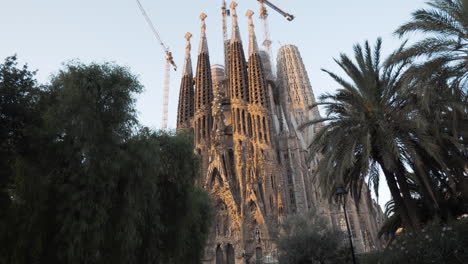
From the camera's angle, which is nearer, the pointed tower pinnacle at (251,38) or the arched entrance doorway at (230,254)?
the arched entrance doorway at (230,254)

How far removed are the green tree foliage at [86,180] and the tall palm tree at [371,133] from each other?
23.7 feet

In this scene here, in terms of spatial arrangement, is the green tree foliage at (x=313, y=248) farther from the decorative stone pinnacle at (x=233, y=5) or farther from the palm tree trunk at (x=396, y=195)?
the decorative stone pinnacle at (x=233, y=5)

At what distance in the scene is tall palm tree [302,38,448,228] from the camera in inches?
484

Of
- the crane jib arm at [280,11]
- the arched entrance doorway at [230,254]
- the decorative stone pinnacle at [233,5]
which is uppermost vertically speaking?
the crane jib arm at [280,11]

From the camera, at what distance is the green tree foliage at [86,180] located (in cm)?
1040

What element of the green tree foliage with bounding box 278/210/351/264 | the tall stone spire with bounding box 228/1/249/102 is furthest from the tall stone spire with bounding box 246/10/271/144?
the green tree foliage with bounding box 278/210/351/264

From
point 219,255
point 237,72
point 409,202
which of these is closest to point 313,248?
point 409,202

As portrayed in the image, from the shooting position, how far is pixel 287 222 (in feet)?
88.4

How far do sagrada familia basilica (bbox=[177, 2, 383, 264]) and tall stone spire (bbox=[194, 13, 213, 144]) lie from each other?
0.14 m

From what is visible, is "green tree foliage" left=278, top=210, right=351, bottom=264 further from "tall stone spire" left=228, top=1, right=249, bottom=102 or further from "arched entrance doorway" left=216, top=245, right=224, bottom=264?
"tall stone spire" left=228, top=1, right=249, bottom=102

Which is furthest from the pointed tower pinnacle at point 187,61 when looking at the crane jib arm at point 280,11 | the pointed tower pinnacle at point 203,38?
the crane jib arm at point 280,11

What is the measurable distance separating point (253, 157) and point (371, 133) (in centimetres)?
2609

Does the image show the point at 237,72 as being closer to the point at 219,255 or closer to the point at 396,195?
the point at 219,255

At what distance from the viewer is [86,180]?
11.1 metres
